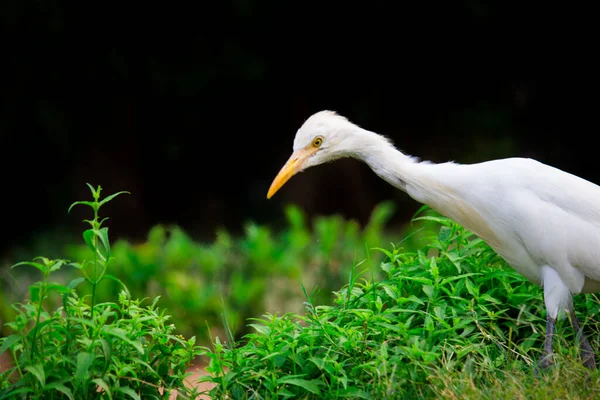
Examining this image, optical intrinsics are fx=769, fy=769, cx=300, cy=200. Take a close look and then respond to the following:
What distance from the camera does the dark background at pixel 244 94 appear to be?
241 inches

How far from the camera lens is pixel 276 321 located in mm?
3266

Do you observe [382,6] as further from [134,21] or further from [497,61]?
[134,21]

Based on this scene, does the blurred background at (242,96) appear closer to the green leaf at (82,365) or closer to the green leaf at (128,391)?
the green leaf at (128,391)

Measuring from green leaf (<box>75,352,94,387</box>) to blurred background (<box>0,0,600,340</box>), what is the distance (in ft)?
12.5

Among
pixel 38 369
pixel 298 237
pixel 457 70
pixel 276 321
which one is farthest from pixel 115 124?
pixel 38 369

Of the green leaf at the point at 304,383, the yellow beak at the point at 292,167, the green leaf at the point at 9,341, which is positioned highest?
the yellow beak at the point at 292,167

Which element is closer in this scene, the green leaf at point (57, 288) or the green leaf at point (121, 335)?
the green leaf at point (57, 288)

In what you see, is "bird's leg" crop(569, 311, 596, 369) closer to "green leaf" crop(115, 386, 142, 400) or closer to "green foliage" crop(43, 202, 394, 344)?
"green foliage" crop(43, 202, 394, 344)

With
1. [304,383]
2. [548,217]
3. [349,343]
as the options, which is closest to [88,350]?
[304,383]

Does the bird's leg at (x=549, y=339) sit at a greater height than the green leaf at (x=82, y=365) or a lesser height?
lesser

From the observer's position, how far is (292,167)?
351cm

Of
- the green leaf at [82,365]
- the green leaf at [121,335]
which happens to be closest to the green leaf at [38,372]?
the green leaf at [82,365]

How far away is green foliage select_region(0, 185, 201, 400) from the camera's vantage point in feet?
8.71

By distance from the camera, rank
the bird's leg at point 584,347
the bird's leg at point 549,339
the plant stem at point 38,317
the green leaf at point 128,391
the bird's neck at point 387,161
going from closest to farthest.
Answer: the plant stem at point 38,317
the green leaf at point 128,391
the bird's leg at point 549,339
the bird's leg at point 584,347
the bird's neck at point 387,161
